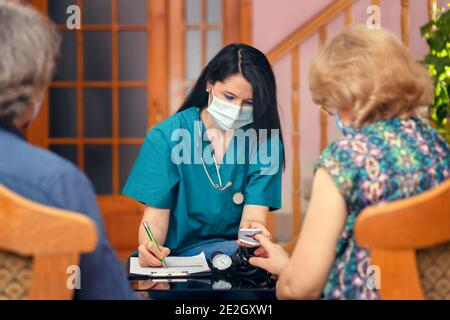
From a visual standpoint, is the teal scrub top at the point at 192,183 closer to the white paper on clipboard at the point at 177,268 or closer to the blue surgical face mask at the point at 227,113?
the blue surgical face mask at the point at 227,113

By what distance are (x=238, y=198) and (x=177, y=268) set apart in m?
0.47

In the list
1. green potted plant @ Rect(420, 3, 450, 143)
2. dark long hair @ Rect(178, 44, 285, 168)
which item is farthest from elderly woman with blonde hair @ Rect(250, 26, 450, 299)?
green potted plant @ Rect(420, 3, 450, 143)

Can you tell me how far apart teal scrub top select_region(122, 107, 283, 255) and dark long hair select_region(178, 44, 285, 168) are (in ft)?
0.25

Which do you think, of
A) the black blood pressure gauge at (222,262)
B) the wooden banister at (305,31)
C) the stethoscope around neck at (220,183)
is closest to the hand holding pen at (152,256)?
the black blood pressure gauge at (222,262)

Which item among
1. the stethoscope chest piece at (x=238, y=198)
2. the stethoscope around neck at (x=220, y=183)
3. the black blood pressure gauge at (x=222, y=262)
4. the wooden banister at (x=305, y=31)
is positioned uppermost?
the wooden banister at (x=305, y=31)

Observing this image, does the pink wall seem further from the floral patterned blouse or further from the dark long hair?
the floral patterned blouse

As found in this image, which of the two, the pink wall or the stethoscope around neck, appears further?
the pink wall

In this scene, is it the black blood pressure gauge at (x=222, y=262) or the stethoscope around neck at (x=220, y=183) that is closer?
the black blood pressure gauge at (x=222, y=262)

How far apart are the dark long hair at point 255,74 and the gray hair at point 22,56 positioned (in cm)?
91

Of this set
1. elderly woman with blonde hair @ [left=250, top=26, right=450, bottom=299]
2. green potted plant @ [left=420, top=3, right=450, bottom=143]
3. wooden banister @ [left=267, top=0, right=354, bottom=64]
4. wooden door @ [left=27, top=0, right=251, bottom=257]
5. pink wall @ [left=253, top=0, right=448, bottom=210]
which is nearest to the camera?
elderly woman with blonde hair @ [left=250, top=26, right=450, bottom=299]

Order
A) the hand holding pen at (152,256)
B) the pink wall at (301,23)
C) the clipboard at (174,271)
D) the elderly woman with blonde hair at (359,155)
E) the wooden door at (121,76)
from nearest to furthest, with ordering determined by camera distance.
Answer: the elderly woman with blonde hair at (359,155), the clipboard at (174,271), the hand holding pen at (152,256), the pink wall at (301,23), the wooden door at (121,76)

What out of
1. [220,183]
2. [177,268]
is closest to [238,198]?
[220,183]

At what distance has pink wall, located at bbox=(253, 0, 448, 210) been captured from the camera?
14.4 feet

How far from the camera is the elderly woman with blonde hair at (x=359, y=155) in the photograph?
1.22 meters
